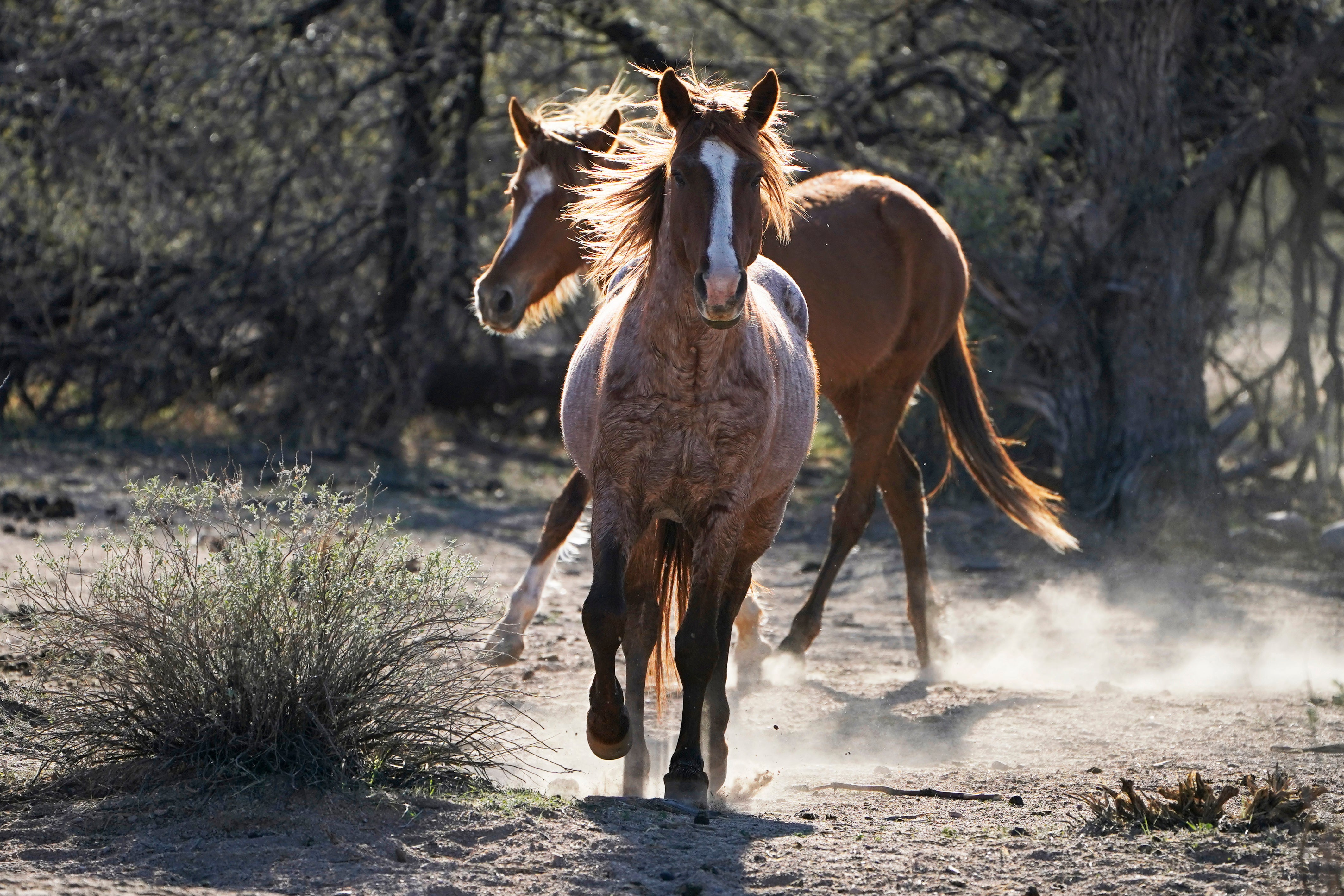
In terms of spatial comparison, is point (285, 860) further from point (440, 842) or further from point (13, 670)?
point (13, 670)

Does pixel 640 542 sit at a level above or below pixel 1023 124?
below

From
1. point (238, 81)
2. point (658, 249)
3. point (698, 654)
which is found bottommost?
point (698, 654)

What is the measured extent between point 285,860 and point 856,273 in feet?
13.6

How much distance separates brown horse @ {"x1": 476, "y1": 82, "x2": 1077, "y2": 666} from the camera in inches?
242

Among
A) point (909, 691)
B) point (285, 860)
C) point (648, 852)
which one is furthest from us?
Answer: point (909, 691)

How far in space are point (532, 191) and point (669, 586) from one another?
2401mm

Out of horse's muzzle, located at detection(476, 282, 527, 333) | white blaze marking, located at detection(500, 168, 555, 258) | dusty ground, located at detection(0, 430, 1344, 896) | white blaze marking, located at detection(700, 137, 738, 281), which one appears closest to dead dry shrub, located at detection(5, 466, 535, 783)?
dusty ground, located at detection(0, 430, 1344, 896)

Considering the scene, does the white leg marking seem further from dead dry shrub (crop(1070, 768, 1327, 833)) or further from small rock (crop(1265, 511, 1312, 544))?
small rock (crop(1265, 511, 1312, 544))

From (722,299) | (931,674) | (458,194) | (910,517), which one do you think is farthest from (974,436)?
(458,194)

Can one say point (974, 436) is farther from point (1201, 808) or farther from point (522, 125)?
point (1201, 808)

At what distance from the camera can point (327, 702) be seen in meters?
3.79

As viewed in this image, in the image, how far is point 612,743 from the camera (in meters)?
4.06

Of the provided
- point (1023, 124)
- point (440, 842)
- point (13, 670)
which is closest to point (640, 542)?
point (440, 842)

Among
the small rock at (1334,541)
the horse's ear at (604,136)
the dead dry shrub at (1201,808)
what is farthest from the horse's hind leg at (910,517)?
the small rock at (1334,541)
